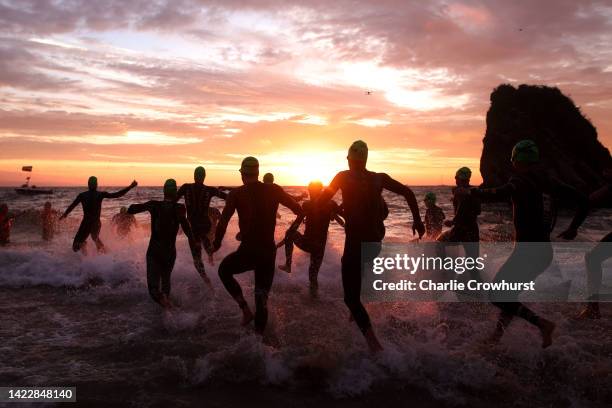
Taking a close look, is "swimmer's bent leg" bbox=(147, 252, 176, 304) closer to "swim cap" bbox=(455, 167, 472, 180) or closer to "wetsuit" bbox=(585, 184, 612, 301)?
"swim cap" bbox=(455, 167, 472, 180)

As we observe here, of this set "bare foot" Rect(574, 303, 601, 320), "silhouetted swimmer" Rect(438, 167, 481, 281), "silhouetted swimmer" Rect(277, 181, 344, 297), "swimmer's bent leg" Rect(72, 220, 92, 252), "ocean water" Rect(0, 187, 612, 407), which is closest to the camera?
"ocean water" Rect(0, 187, 612, 407)

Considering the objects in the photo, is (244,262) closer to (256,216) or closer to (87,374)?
(256,216)

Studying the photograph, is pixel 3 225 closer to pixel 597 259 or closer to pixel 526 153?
pixel 526 153

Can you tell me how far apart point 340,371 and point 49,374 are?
11.8 feet

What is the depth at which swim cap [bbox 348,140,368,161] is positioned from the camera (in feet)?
17.4

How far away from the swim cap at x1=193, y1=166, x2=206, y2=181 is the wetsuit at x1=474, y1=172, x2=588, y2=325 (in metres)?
6.57

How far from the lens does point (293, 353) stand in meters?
5.69

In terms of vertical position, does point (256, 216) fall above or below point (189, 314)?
above

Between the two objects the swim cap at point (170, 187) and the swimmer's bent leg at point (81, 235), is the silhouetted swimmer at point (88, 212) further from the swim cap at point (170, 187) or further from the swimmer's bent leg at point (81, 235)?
the swim cap at point (170, 187)

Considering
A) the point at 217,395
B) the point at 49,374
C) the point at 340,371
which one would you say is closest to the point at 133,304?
the point at 49,374

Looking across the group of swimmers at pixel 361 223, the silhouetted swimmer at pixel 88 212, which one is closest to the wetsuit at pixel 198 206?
the group of swimmers at pixel 361 223

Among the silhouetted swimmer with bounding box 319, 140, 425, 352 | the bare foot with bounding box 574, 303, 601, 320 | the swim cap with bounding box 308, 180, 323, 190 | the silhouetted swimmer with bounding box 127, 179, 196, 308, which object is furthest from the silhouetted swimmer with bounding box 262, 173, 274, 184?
the bare foot with bounding box 574, 303, 601, 320

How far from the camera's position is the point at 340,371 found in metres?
5.20

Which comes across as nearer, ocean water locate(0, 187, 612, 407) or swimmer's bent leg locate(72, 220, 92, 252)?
ocean water locate(0, 187, 612, 407)
